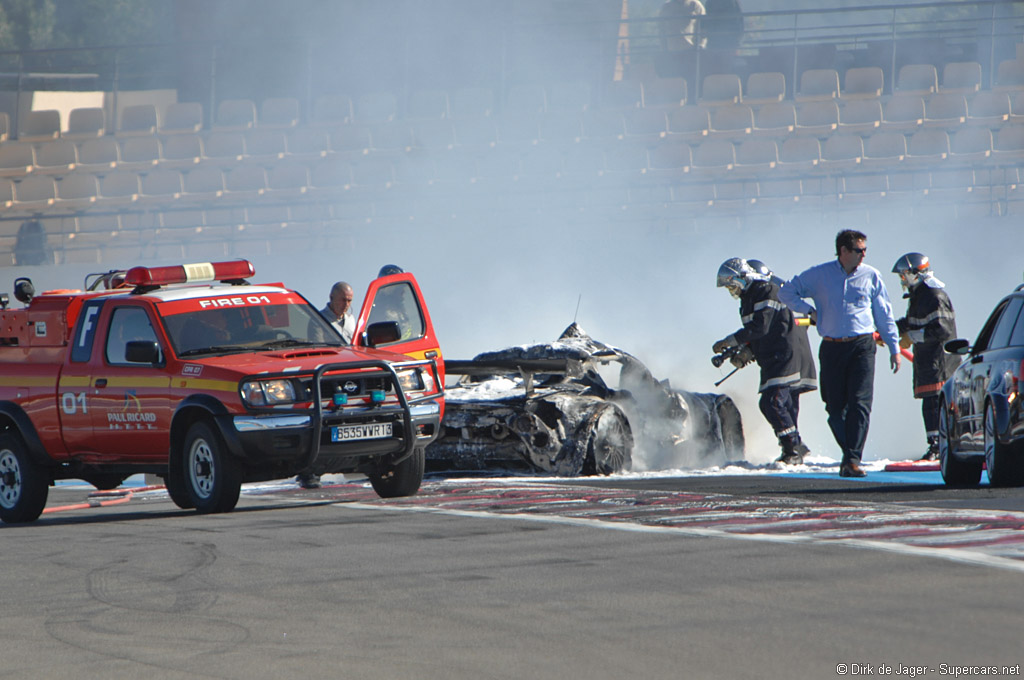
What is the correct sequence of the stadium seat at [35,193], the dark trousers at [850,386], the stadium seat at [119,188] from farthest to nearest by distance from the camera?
the stadium seat at [119,188]
the stadium seat at [35,193]
the dark trousers at [850,386]

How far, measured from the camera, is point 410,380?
1033cm

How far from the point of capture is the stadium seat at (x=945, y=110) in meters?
29.4

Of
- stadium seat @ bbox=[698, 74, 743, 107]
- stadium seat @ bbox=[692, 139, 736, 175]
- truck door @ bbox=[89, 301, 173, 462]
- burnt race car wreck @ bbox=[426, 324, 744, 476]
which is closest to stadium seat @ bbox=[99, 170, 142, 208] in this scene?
stadium seat @ bbox=[692, 139, 736, 175]

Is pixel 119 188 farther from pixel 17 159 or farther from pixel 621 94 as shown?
pixel 621 94

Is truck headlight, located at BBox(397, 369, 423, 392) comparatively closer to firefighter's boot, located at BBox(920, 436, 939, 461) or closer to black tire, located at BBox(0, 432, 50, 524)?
black tire, located at BBox(0, 432, 50, 524)

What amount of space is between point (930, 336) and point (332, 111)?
2131 centimetres

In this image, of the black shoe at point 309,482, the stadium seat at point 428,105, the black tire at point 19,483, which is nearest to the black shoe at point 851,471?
the black shoe at point 309,482

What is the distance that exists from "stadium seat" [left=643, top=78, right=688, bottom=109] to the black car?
20202 mm

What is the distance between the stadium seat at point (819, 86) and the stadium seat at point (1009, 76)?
3.17 metres

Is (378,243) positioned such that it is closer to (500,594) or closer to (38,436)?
(38,436)

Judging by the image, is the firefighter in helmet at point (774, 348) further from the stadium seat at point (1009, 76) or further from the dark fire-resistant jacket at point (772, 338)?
the stadium seat at point (1009, 76)

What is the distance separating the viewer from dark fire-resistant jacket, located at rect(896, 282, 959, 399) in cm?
1330

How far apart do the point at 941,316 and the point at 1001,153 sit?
16637 millimetres

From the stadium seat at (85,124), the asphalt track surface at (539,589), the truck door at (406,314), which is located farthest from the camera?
the stadium seat at (85,124)
